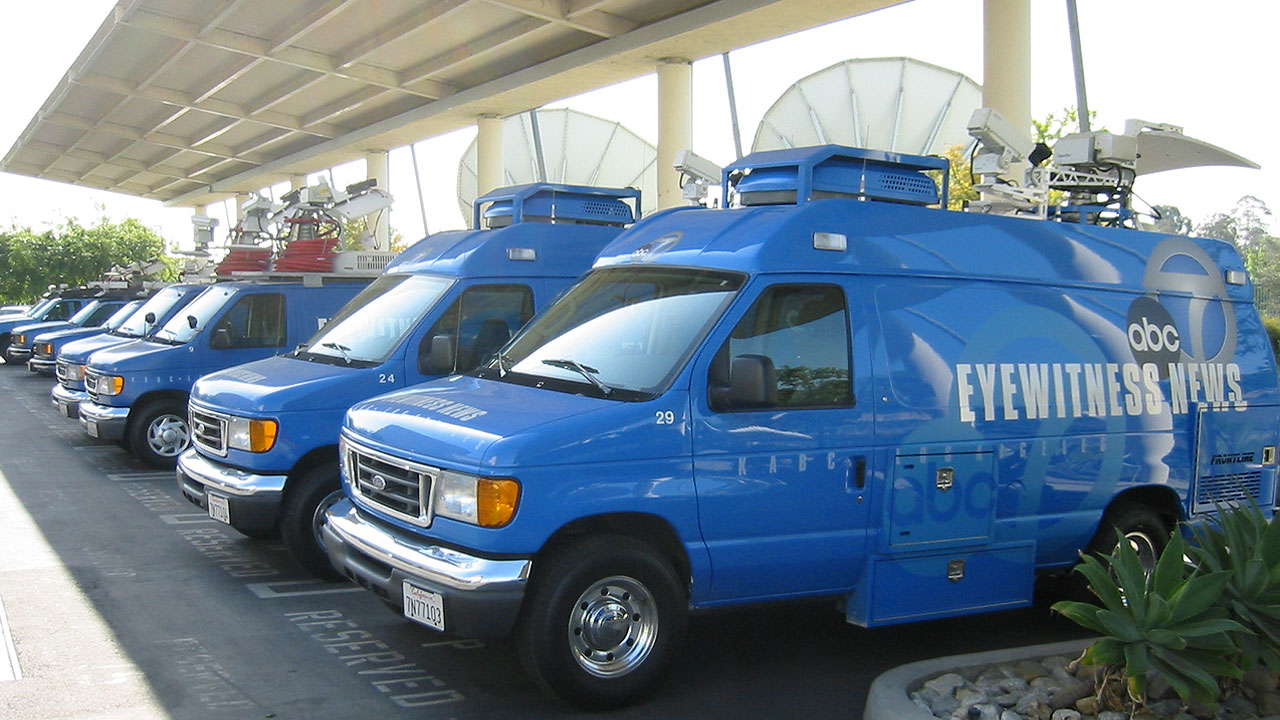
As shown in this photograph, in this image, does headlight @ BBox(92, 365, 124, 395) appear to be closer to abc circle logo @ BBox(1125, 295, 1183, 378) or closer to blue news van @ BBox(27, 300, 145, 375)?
blue news van @ BBox(27, 300, 145, 375)

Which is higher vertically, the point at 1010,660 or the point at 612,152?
the point at 612,152

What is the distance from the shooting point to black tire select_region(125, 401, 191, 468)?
12867 mm

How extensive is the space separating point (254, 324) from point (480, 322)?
472 centimetres

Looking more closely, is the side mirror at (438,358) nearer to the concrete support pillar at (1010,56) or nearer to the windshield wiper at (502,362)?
the windshield wiper at (502,362)

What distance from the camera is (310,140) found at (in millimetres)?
39562

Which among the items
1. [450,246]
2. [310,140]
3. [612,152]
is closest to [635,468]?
[450,246]

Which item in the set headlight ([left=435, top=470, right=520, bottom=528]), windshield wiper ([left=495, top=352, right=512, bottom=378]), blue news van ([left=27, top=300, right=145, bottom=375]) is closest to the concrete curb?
headlight ([left=435, top=470, right=520, bottom=528])

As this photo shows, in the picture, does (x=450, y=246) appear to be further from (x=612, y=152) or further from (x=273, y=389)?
(x=612, y=152)

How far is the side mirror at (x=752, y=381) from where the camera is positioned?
553cm

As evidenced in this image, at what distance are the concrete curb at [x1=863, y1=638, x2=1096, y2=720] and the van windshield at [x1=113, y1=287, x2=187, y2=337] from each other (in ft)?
39.2

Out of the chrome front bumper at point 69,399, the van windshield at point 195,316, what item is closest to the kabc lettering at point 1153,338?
the van windshield at point 195,316

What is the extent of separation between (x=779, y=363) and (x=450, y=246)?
4198mm

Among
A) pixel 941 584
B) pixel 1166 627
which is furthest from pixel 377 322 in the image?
pixel 1166 627

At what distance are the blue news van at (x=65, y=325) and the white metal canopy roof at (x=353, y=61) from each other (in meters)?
5.98
